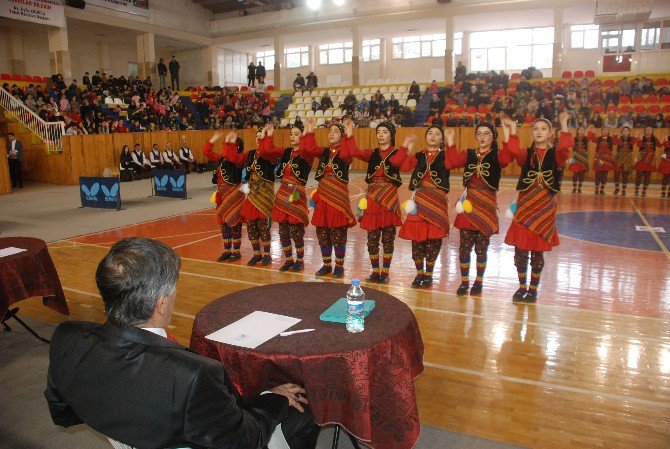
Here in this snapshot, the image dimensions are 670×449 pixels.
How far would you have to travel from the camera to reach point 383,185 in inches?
216

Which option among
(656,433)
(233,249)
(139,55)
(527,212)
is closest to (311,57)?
(139,55)

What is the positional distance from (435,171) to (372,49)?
82.1 feet

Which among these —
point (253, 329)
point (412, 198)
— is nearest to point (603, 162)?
point (412, 198)

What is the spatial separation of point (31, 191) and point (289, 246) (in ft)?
36.8

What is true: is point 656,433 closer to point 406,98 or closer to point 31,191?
point 31,191

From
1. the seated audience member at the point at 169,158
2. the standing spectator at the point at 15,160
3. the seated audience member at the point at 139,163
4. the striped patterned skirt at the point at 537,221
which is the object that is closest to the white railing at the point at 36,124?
the standing spectator at the point at 15,160

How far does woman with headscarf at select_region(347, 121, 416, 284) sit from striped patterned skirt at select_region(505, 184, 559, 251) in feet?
4.03

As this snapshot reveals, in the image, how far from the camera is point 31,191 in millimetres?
14484

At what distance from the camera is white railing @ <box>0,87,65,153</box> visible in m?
16.0

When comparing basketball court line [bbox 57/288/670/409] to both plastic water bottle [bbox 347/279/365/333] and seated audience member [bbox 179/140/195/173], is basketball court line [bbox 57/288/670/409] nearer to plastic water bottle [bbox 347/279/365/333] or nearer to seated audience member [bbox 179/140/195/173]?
plastic water bottle [bbox 347/279/365/333]

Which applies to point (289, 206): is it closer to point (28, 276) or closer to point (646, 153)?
point (28, 276)

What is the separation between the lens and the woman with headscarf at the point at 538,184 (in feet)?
15.8

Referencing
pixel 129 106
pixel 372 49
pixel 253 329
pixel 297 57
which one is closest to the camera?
pixel 253 329

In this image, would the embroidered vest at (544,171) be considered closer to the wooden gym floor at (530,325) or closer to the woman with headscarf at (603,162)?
the wooden gym floor at (530,325)
